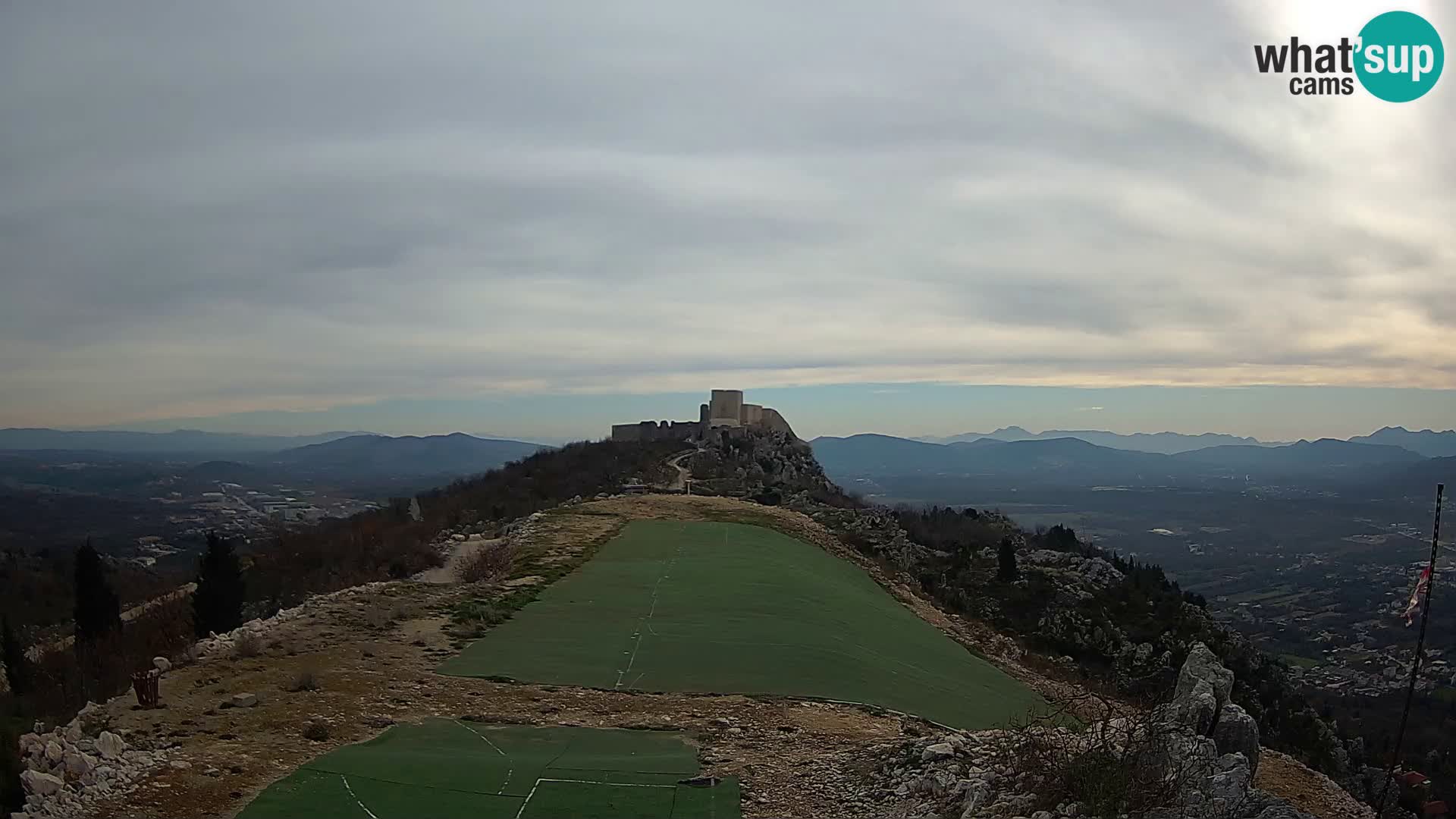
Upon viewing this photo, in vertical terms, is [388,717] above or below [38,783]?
below

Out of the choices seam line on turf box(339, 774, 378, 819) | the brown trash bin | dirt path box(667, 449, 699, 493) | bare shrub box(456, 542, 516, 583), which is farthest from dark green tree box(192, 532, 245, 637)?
dirt path box(667, 449, 699, 493)

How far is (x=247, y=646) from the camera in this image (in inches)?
496

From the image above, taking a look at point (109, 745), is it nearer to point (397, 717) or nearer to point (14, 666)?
point (397, 717)

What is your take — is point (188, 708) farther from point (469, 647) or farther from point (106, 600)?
point (106, 600)

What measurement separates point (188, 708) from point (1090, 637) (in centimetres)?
2836

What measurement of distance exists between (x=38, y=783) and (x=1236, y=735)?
10251 millimetres

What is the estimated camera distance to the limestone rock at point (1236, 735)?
809 centimetres

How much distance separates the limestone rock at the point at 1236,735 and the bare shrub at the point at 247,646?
39.4ft

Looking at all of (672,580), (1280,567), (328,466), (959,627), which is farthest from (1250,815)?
(328,466)

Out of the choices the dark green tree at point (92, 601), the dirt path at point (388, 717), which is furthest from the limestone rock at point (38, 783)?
the dark green tree at point (92, 601)

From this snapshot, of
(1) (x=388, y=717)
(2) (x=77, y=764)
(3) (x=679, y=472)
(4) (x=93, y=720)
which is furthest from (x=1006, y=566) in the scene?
(2) (x=77, y=764)

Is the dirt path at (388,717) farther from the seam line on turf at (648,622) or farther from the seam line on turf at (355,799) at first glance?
the seam line on turf at (648,622)

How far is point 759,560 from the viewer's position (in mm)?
24328

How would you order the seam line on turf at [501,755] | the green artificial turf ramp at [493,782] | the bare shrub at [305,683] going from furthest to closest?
the bare shrub at [305,683] < the seam line on turf at [501,755] < the green artificial turf ramp at [493,782]
